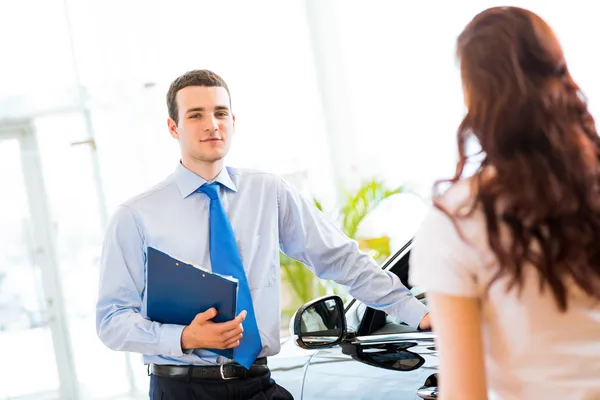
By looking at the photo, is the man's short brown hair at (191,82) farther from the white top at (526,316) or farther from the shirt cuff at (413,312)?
the white top at (526,316)

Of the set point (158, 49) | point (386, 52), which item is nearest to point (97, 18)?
point (158, 49)

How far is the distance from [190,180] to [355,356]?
2.39 feet

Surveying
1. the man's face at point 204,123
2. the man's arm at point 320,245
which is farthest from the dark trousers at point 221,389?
the man's face at point 204,123

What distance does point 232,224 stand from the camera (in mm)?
2289

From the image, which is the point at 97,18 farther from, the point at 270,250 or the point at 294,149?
the point at 270,250

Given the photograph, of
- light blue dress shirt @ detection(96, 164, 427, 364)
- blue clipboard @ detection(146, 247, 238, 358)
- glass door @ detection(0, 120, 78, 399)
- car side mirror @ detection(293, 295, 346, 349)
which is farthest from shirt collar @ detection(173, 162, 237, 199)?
glass door @ detection(0, 120, 78, 399)

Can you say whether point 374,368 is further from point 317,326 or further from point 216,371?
point 216,371

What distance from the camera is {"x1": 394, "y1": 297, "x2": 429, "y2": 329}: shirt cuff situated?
2.00 metres

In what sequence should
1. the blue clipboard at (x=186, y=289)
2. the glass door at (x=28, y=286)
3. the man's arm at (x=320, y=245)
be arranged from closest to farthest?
the blue clipboard at (x=186, y=289)
the man's arm at (x=320, y=245)
the glass door at (x=28, y=286)

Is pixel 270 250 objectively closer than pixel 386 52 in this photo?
Yes

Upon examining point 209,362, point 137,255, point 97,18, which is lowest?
point 209,362

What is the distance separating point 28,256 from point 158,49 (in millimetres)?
1827

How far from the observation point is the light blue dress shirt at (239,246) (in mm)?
2107

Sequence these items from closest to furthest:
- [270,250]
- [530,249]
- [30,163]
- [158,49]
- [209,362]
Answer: [530,249] → [209,362] → [270,250] → [30,163] → [158,49]
